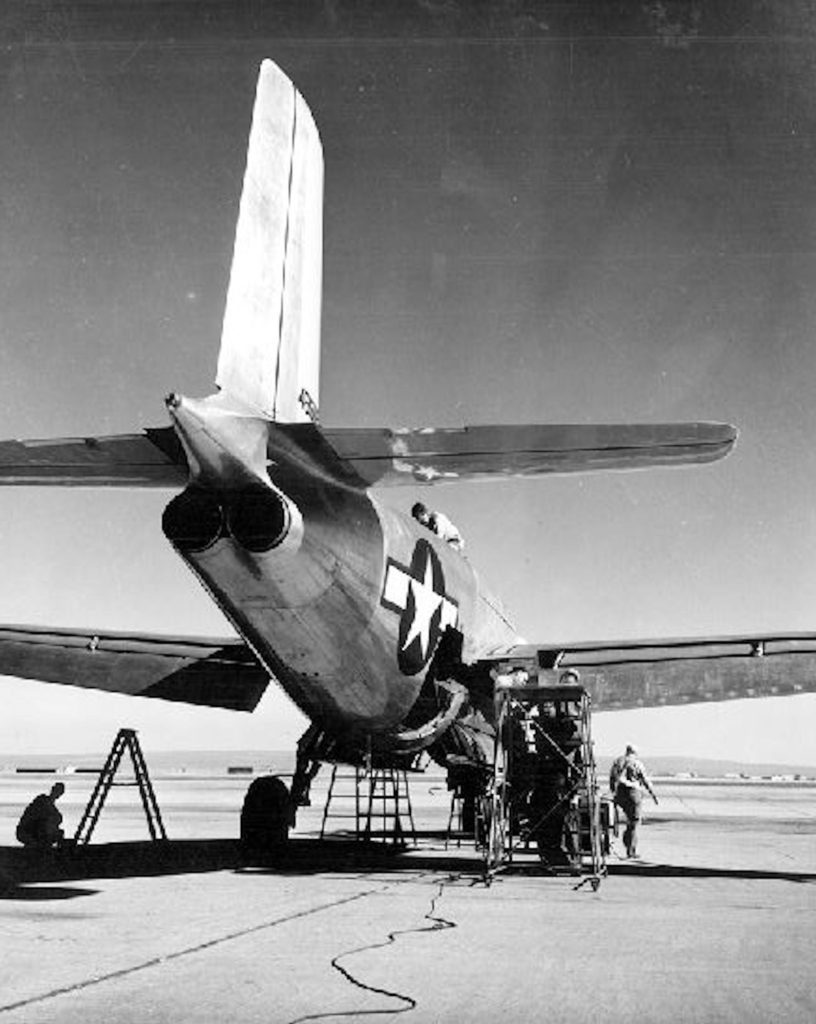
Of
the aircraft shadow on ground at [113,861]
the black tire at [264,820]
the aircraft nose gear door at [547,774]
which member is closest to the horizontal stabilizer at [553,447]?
the aircraft nose gear door at [547,774]

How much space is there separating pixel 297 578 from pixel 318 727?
4089 millimetres

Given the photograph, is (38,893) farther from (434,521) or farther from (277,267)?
(434,521)

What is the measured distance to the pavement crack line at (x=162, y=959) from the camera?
5.01 metres

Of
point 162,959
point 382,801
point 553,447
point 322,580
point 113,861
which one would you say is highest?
point 553,447

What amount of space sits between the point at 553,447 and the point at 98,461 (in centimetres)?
388

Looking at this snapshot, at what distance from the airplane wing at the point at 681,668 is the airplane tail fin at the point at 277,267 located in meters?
6.56

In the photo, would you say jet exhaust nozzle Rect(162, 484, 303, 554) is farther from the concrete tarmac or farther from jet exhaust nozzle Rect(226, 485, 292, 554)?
the concrete tarmac

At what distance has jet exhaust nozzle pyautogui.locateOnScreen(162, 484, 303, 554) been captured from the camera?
8.83 metres

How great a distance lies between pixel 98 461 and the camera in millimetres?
8562

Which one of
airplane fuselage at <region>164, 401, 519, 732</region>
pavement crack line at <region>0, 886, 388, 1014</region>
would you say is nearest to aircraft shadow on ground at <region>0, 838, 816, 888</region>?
airplane fuselage at <region>164, 401, 519, 732</region>

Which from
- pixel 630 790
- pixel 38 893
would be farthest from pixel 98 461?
pixel 630 790

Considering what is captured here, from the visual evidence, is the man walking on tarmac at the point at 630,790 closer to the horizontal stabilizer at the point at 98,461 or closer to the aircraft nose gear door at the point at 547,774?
the aircraft nose gear door at the point at 547,774

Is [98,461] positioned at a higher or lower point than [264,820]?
higher

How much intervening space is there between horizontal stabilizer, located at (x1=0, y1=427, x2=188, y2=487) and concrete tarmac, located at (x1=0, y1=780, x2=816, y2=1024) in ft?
11.5
